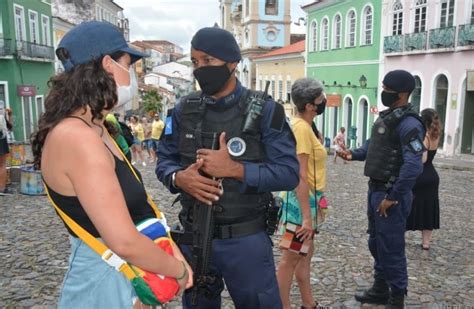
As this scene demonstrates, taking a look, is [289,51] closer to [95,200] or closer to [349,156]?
[349,156]

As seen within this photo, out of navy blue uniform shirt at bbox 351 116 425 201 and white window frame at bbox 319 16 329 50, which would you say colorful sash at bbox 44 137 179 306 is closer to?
navy blue uniform shirt at bbox 351 116 425 201

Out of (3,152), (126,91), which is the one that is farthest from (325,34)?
(126,91)

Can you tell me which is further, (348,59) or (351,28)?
(348,59)

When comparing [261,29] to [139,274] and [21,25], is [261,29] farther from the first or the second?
[139,274]

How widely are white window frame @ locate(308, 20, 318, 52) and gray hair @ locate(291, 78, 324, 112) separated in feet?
101

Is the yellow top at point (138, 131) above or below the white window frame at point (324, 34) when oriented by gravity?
below

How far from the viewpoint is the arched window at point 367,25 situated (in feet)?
87.3

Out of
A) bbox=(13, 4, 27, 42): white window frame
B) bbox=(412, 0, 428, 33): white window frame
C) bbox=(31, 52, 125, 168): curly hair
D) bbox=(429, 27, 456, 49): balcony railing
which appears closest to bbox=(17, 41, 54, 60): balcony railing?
bbox=(13, 4, 27, 42): white window frame

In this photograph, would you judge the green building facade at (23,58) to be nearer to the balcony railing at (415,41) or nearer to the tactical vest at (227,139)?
the balcony railing at (415,41)

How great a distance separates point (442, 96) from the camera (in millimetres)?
21984

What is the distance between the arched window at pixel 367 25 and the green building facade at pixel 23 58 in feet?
60.9

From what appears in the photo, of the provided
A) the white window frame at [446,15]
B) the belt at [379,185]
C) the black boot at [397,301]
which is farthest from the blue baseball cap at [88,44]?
the white window frame at [446,15]

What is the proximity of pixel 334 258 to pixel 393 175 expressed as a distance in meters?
2.01

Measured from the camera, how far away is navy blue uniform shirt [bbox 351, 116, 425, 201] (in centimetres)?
403
